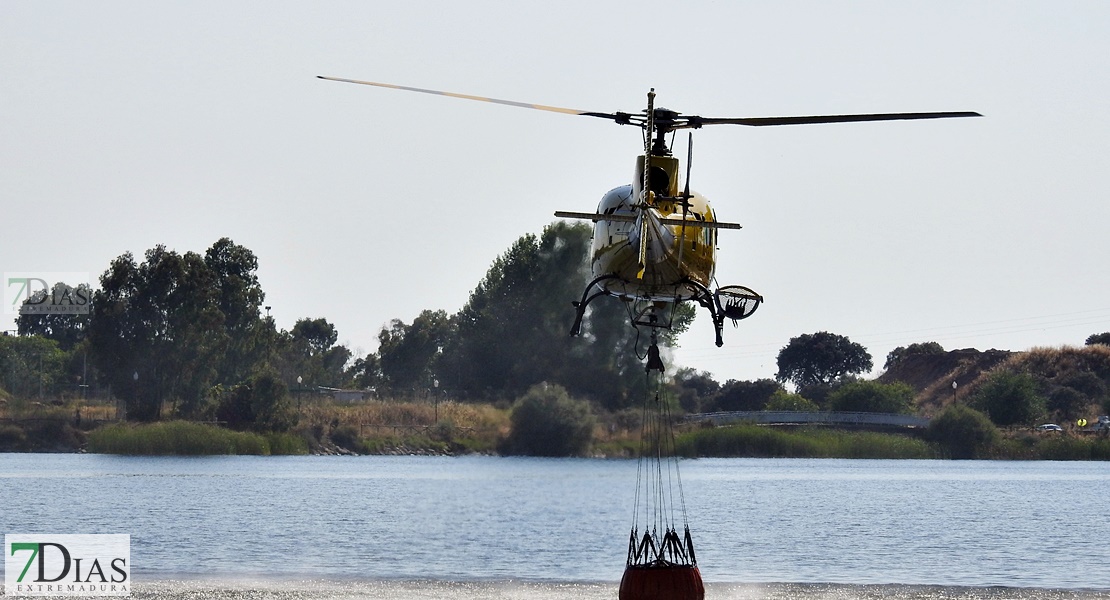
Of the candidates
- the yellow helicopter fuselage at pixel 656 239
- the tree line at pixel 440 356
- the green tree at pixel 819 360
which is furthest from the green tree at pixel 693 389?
the yellow helicopter fuselage at pixel 656 239

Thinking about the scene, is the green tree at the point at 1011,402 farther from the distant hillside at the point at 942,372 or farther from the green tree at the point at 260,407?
the green tree at the point at 260,407

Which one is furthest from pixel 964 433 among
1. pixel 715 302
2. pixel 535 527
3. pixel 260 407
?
pixel 715 302

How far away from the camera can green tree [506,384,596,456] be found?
95.5 metres

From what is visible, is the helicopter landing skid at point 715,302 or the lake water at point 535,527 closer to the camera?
the helicopter landing skid at point 715,302

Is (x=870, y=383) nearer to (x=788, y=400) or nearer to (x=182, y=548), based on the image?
(x=788, y=400)

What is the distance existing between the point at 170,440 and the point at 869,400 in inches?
2105

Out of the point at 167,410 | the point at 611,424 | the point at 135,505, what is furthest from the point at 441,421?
the point at 135,505

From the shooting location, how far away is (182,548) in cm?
4959

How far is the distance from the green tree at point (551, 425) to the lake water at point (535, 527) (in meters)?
1.42

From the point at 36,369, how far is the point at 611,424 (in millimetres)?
76269

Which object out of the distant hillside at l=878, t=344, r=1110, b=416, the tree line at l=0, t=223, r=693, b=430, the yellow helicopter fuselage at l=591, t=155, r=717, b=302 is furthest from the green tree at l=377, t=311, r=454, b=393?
the yellow helicopter fuselage at l=591, t=155, r=717, b=302

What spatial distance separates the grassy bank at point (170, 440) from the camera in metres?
104

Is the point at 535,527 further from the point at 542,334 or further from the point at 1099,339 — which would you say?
the point at 1099,339

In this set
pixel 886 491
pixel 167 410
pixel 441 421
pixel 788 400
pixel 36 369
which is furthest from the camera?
pixel 36 369
